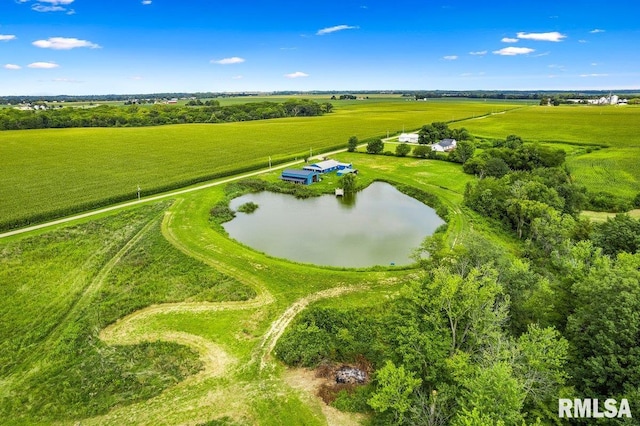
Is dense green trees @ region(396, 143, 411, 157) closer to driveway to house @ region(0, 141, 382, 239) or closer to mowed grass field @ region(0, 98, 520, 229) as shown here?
mowed grass field @ region(0, 98, 520, 229)

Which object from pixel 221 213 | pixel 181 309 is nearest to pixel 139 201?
pixel 221 213

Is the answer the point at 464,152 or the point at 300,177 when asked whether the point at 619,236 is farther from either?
the point at 464,152

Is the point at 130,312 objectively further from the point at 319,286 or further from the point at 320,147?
the point at 320,147

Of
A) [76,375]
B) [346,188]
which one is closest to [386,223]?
[346,188]

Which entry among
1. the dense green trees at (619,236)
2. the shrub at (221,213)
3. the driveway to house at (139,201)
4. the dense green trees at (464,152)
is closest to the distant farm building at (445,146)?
the dense green trees at (464,152)

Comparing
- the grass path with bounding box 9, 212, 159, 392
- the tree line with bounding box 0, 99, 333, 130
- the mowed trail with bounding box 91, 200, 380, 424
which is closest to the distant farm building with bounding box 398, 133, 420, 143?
the grass path with bounding box 9, 212, 159, 392
